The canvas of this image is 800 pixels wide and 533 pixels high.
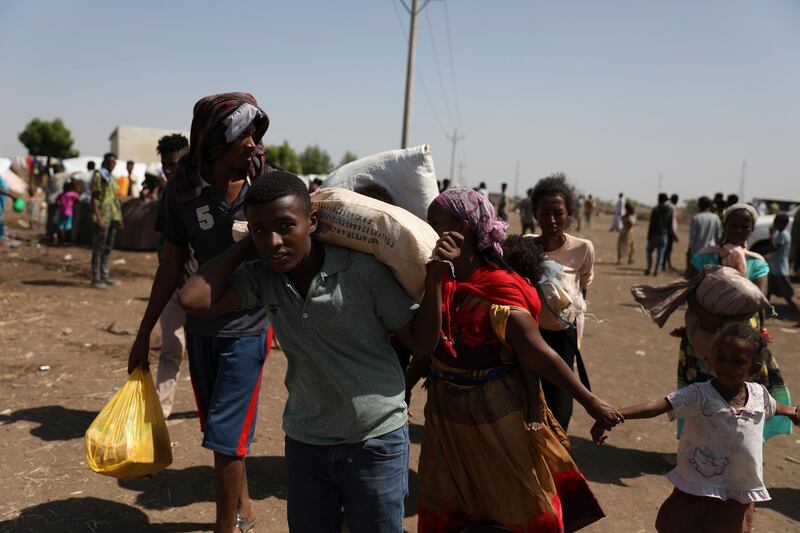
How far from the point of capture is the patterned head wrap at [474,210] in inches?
95.0

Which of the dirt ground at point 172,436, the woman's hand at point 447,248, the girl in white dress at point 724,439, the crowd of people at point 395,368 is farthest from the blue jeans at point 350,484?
the dirt ground at point 172,436

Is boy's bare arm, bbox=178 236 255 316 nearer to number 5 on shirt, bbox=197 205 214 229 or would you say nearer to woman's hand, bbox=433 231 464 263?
woman's hand, bbox=433 231 464 263

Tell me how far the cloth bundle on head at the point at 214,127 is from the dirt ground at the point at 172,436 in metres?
1.86

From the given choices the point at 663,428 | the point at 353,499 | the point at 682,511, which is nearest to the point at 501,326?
the point at 353,499

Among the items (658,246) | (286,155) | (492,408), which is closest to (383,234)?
(492,408)

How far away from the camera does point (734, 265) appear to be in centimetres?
433

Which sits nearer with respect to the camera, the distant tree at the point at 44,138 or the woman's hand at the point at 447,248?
the woman's hand at the point at 447,248

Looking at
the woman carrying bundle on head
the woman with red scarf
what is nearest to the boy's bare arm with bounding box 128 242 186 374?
the woman with red scarf

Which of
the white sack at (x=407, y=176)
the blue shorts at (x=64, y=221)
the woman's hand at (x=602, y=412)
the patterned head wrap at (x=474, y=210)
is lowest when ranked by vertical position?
the blue shorts at (x=64, y=221)

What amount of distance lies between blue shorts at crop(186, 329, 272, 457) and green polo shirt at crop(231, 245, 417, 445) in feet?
2.82

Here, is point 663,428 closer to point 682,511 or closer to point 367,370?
point 682,511

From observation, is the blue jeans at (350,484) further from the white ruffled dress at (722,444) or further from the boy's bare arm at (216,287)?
the white ruffled dress at (722,444)

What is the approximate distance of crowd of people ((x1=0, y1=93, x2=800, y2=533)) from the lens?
206 cm

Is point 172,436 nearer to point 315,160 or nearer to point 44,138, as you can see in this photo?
point 44,138
